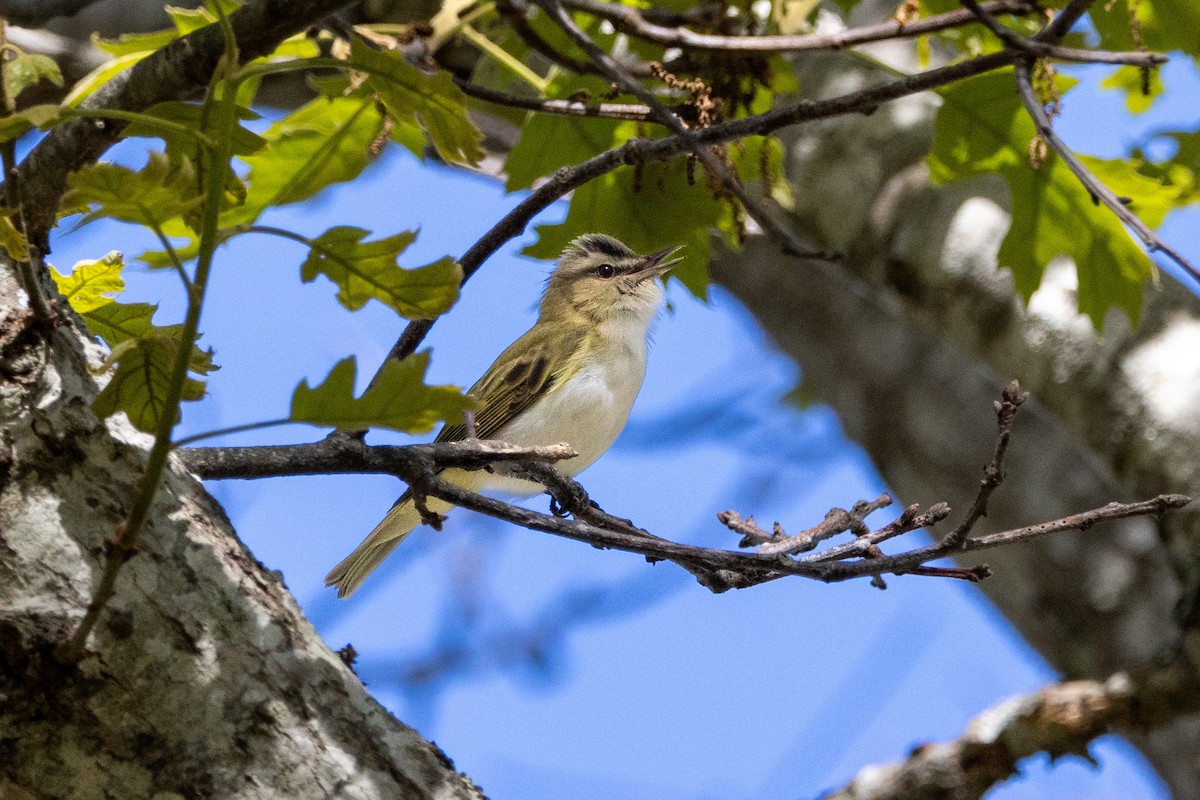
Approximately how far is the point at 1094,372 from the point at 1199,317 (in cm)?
49

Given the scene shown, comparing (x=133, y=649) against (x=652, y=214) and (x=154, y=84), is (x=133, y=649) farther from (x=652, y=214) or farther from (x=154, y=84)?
(x=652, y=214)

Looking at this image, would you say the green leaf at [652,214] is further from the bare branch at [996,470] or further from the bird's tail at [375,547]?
the bare branch at [996,470]

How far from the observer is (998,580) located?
19.9ft

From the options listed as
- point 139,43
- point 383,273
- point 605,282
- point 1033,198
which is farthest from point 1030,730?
point 139,43

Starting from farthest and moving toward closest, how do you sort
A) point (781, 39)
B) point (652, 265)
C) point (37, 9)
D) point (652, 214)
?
point (37, 9) < point (652, 265) < point (652, 214) < point (781, 39)

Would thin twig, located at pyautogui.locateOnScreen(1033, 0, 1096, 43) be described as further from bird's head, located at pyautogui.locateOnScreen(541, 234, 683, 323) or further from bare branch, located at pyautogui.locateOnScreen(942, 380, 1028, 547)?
bird's head, located at pyautogui.locateOnScreen(541, 234, 683, 323)

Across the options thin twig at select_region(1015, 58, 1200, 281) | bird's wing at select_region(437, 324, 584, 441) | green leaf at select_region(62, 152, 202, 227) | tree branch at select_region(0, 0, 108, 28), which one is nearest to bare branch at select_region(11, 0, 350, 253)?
green leaf at select_region(62, 152, 202, 227)

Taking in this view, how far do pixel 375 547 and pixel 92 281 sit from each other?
6.00 ft

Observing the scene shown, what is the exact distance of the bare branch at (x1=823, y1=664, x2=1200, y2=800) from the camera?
12.0 ft

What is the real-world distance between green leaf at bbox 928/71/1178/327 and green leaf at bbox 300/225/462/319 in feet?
6.74

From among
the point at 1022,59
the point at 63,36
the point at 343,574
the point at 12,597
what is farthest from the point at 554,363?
the point at 63,36

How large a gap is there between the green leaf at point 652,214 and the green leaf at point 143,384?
1536 mm

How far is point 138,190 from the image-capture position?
142 centimetres

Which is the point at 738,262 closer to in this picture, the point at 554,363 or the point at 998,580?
the point at 998,580
